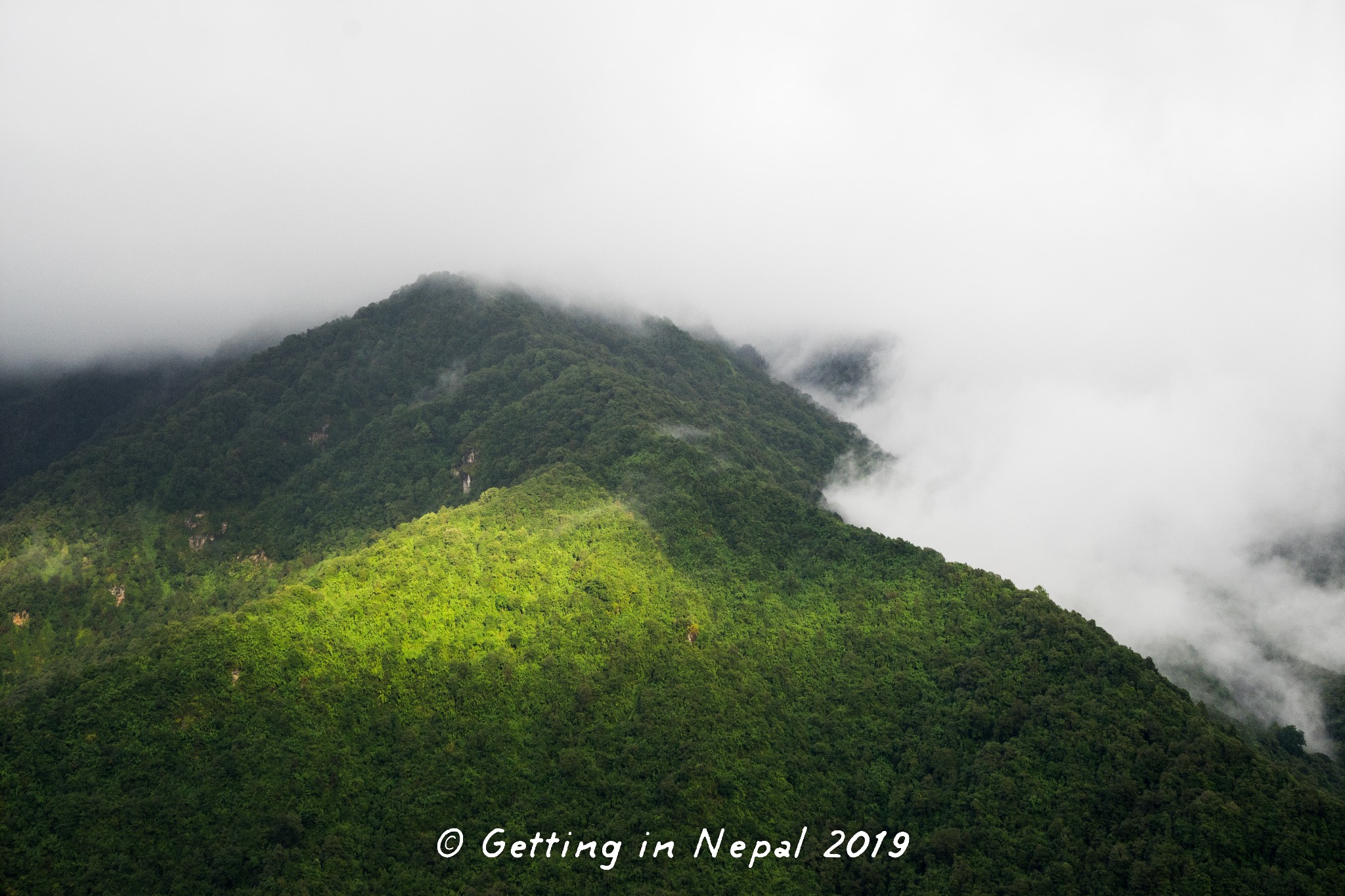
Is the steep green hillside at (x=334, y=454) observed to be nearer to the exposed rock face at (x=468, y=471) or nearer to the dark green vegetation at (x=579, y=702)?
the exposed rock face at (x=468, y=471)

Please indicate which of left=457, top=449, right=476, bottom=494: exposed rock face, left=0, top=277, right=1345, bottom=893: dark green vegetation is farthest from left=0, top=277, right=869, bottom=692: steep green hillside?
left=0, top=277, right=1345, bottom=893: dark green vegetation

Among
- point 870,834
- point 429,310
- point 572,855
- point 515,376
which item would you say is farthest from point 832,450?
point 572,855

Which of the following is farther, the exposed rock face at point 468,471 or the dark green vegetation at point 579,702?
the exposed rock face at point 468,471

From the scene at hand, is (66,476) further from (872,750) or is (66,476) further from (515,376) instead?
(872,750)

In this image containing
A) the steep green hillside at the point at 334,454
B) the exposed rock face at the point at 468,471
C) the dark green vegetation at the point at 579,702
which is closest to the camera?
the dark green vegetation at the point at 579,702

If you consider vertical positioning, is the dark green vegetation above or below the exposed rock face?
below

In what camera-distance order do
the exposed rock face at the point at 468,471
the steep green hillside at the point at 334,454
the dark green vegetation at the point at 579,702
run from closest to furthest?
the dark green vegetation at the point at 579,702 → the steep green hillside at the point at 334,454 → the exposed rock face at the point at 468,471

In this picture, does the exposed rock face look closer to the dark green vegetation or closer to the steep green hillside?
the steep green hillside

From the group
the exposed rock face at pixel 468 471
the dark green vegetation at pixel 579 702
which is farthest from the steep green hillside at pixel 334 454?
the dark green vegetation at pixel 579 702

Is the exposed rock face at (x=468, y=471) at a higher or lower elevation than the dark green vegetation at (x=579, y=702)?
higher
